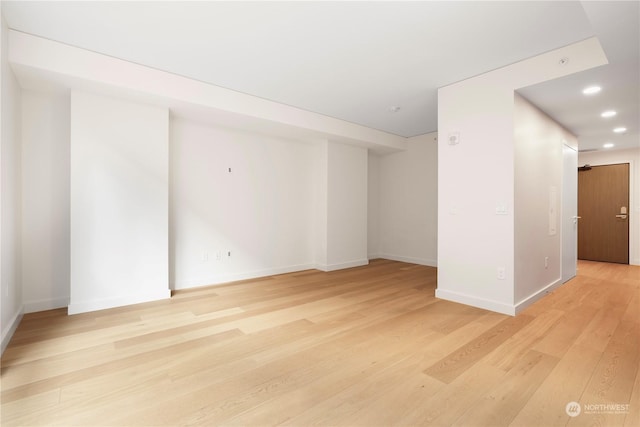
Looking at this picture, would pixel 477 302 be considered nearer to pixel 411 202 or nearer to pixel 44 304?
pixel 411 202

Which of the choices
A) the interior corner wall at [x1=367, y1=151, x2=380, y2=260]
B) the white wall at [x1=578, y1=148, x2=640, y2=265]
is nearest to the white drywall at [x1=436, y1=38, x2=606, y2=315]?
the interior corner wall at [x1=367, y1=151, x2=380, y2=260]

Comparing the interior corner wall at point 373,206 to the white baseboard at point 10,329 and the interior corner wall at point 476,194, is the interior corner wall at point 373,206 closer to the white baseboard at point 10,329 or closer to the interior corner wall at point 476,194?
the interior corner wall at point 476,194

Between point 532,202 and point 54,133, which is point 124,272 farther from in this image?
point 532,202

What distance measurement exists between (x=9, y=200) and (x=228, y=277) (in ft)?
8.57

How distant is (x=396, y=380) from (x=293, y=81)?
3217 millimetres

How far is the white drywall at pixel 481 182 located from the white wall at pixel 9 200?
425 cm

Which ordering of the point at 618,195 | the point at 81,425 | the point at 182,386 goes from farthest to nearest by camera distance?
the point at 618,195, the point at 182,386, the point at 81,425

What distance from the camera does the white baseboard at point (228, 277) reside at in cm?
419

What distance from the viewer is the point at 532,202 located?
3535mm

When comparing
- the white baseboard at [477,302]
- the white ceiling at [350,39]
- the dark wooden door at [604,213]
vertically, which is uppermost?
the white ceiling at [350,39]

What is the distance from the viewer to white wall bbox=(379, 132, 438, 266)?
5.89 metres

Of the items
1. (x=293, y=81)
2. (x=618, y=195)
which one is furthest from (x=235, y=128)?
(x=618, y=195)

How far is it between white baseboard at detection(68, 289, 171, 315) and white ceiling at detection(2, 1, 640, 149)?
2.58 metres

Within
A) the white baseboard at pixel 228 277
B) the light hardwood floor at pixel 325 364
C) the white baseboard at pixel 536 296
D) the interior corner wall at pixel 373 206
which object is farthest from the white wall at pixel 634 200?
the white baseboard at pixel 228 277
